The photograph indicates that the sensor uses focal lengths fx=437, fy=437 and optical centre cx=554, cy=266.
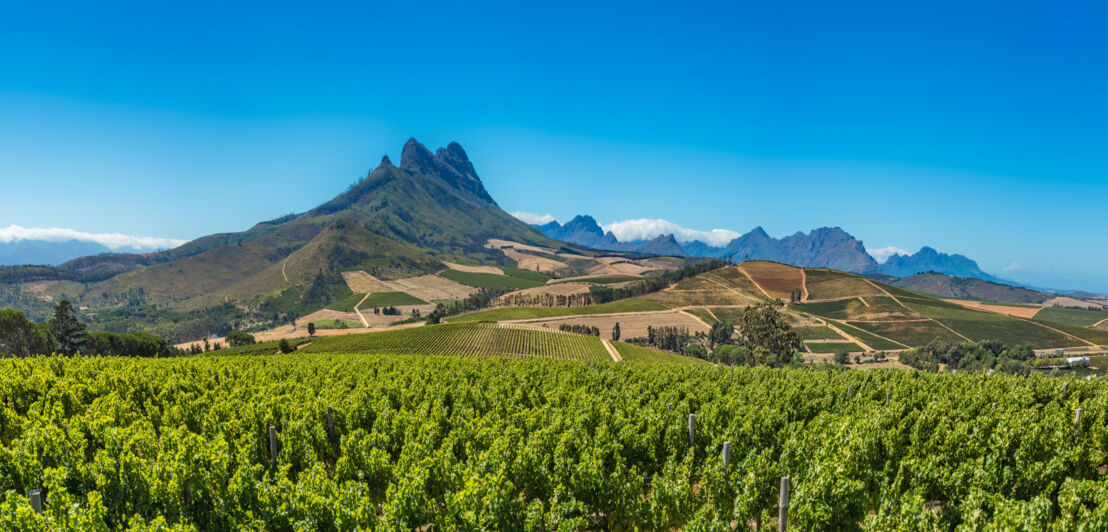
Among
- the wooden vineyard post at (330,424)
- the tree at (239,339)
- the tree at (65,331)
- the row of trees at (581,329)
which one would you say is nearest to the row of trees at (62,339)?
the tree at (65,331)

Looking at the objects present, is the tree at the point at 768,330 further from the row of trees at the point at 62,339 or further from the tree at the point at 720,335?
the row of trees at the point at 62,339

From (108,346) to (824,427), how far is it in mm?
128928

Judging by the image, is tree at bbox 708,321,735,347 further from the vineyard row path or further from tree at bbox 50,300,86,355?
tree at bbox 50,300,86,355

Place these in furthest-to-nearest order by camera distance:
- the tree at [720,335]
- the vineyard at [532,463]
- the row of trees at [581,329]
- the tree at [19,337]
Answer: the tree at [720,335] < the row of trees at [581,329] < the tree at [19,337] < the vineyard at [532,463]

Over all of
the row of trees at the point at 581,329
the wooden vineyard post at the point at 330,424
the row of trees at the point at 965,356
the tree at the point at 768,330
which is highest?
the wooden vineyard post at the point at 330,424

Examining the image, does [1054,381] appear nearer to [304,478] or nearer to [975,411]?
[975,411]

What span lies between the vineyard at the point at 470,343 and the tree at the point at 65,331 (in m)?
40.5

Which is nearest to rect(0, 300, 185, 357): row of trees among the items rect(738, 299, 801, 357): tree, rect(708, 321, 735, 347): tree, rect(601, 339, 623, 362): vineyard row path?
rect(601, 339, 623, 362): vineyard row path

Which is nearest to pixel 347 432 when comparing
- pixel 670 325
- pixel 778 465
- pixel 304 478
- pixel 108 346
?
pixel 304 478

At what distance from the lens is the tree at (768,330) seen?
297ft

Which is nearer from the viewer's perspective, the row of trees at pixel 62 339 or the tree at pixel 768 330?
the row of trees at pixel 62 339

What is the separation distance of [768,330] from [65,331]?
14176 centimetres

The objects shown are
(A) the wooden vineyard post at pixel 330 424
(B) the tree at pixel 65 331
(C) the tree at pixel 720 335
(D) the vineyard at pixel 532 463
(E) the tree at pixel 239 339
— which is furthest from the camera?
(C) the tree at pixel 720 335

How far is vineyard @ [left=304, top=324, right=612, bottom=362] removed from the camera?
387 ft
